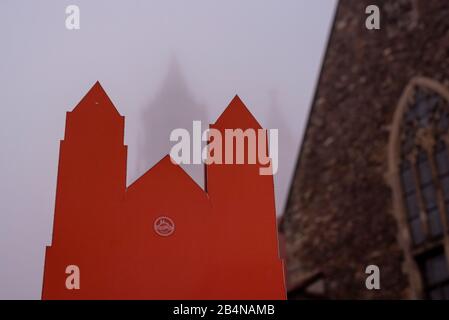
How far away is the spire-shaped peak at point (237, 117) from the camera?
15.5 ft

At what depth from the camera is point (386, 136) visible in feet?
32.1

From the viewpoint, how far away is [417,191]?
909 centimetres

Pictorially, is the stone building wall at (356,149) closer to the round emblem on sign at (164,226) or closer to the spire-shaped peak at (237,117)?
the spire-shaped peak at (237,117)

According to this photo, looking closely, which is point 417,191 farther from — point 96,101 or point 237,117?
point 96,101

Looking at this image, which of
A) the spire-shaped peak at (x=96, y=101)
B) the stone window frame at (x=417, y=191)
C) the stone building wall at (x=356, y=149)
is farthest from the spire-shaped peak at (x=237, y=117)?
the stone building wall at (x=356, y=149)

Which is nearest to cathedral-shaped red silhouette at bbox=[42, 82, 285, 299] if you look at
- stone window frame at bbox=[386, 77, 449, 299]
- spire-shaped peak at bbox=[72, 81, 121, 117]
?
spire-shaped peak at bbox=[72, 81, 121, 117]

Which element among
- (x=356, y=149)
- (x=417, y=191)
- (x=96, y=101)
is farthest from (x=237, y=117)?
(x=356, y=149)

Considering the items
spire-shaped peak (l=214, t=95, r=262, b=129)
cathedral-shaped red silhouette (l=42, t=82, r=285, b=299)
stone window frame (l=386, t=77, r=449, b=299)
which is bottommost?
cathedral-shaped red silhouette (l=42, t=82, r=285, b=299)

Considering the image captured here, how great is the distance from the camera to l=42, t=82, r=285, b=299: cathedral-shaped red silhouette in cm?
410

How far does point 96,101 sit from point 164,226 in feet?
3.11

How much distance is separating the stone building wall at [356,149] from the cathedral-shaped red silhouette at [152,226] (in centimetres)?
Answer: 507

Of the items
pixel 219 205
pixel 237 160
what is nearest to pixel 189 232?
pixel 219 205

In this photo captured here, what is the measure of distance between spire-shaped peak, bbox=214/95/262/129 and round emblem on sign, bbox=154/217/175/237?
2.54 ft

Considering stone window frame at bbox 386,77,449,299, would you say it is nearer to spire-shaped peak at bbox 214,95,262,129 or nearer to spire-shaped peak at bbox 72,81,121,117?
spire-shaped peak at bbox 214,95,262,129
